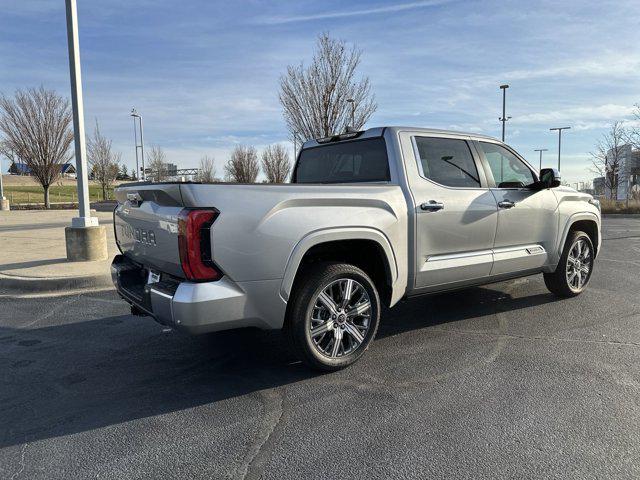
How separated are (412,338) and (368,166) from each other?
5.48 feet

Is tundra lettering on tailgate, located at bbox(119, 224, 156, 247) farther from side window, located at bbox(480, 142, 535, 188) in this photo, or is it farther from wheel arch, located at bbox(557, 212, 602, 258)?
wheel arch, located at bbox(557, 212, 602, 258)

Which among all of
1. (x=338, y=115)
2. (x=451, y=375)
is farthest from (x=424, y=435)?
(x=338, y=115)

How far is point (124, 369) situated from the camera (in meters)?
3.96

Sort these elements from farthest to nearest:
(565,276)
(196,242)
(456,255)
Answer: (565,276) → (456,255) → (196,242)

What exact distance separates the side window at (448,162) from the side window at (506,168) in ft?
1.08

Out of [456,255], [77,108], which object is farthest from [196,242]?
[77,108]

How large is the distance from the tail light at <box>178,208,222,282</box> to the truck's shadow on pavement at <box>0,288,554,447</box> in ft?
3.05

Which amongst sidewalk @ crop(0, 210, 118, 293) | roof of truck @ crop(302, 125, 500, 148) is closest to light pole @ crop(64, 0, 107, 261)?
sidewalk @ crop(0, 210, 118, 293)

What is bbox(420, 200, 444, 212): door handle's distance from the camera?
4223 millimetres

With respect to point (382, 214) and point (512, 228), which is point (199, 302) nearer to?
point (382, 214)

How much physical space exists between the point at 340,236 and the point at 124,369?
2055mm

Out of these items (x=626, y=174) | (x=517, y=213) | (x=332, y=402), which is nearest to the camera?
(x=332, y=402)

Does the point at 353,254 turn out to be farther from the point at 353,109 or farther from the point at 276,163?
the point at 276,163

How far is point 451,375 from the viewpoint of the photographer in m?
3.73
